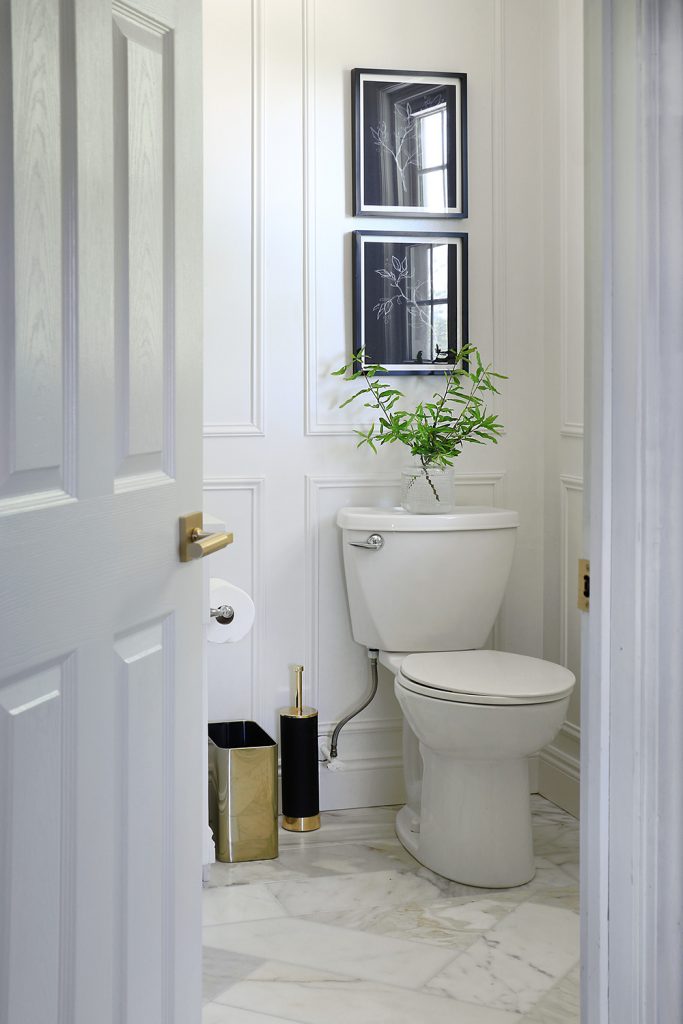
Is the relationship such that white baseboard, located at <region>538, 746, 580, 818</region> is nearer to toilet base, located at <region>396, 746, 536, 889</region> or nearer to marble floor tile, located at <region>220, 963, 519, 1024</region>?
toilet base, located at <region>396, 746, 536, 889</region>

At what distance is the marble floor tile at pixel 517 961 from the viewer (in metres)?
2.10

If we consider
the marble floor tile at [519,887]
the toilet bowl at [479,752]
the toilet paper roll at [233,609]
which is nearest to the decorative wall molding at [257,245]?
the toilet paper roll at [233,609]

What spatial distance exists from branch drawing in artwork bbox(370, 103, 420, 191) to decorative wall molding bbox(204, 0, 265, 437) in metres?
0.33

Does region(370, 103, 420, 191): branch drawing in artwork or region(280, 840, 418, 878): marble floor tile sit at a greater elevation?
region(370, 103, 420, 191): branch drawing in artwork

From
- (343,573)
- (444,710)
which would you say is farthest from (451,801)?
(343,573)

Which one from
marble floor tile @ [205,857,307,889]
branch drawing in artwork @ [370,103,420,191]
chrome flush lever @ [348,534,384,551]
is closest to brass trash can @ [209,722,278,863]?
marble floor tile @ [205,857,307,889]

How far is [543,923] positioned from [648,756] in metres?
1.20

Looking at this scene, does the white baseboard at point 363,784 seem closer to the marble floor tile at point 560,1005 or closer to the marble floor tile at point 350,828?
the marble floor tile at point 350,828

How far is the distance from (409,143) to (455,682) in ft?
4.99

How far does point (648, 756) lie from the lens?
A: 137 centimetres

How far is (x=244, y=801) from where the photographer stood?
2742mm

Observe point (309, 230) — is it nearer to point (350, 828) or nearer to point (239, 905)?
point (350, 828)

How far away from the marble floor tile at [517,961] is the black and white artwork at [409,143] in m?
1.89

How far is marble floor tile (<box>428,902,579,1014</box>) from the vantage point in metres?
2.10
